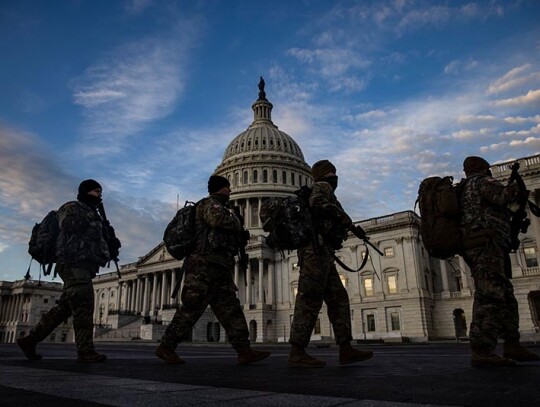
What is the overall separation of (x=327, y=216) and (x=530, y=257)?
40.2m

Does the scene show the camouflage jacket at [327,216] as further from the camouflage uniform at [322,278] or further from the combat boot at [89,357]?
the combat boot at [89,357]

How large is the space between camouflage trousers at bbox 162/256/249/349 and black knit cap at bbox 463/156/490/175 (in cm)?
405

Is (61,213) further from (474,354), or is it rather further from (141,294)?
(141,294)

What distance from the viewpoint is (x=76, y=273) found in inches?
281

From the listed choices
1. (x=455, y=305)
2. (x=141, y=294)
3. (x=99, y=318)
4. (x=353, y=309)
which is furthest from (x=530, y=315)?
(x=99, y=318)

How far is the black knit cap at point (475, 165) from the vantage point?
630cm

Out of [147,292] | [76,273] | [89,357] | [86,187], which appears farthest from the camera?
[147,292]

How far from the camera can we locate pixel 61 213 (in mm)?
7383

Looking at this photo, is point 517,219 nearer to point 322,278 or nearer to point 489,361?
point 489,361

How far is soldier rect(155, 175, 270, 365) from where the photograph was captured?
6531 mm

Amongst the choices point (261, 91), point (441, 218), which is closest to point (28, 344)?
point (441, 218)

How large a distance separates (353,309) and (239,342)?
145 ft

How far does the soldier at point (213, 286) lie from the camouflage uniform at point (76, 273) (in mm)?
1482

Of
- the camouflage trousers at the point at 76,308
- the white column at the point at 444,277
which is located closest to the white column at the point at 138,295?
the white column at the point at 444,277
